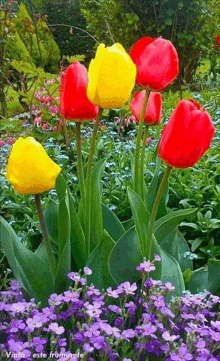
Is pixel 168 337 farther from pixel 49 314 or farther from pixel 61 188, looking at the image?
pixel 61 188

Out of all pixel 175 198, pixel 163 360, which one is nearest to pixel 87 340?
pixel 163 360

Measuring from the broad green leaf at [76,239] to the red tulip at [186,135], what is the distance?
17.8 inches

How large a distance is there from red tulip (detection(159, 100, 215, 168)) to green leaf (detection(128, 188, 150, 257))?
277mm

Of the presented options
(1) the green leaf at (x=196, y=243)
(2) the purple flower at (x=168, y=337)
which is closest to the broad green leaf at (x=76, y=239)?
(2) the purple flower at (x=168, y=337)

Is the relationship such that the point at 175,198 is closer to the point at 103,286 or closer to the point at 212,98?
the point at 103,286

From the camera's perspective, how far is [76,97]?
59.6 inches

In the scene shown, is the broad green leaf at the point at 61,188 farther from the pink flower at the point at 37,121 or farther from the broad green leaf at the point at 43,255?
the pink flower at the point at 37,121

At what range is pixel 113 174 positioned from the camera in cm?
282

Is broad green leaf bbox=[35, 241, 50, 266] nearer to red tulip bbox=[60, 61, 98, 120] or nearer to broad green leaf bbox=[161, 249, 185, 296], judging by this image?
broad green leaf bbox=[161, 249, 185, 296]

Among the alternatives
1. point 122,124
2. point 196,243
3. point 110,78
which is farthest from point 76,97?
point 122,124

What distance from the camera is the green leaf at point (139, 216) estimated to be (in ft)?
5.32

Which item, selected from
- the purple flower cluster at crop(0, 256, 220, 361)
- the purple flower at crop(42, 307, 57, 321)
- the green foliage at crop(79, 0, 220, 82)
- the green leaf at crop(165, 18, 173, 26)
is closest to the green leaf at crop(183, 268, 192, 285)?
the purple flower cluster at crop(0, 256, 220, 361)

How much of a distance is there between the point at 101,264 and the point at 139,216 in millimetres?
205

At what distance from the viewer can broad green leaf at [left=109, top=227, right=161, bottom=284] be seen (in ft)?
5.49
